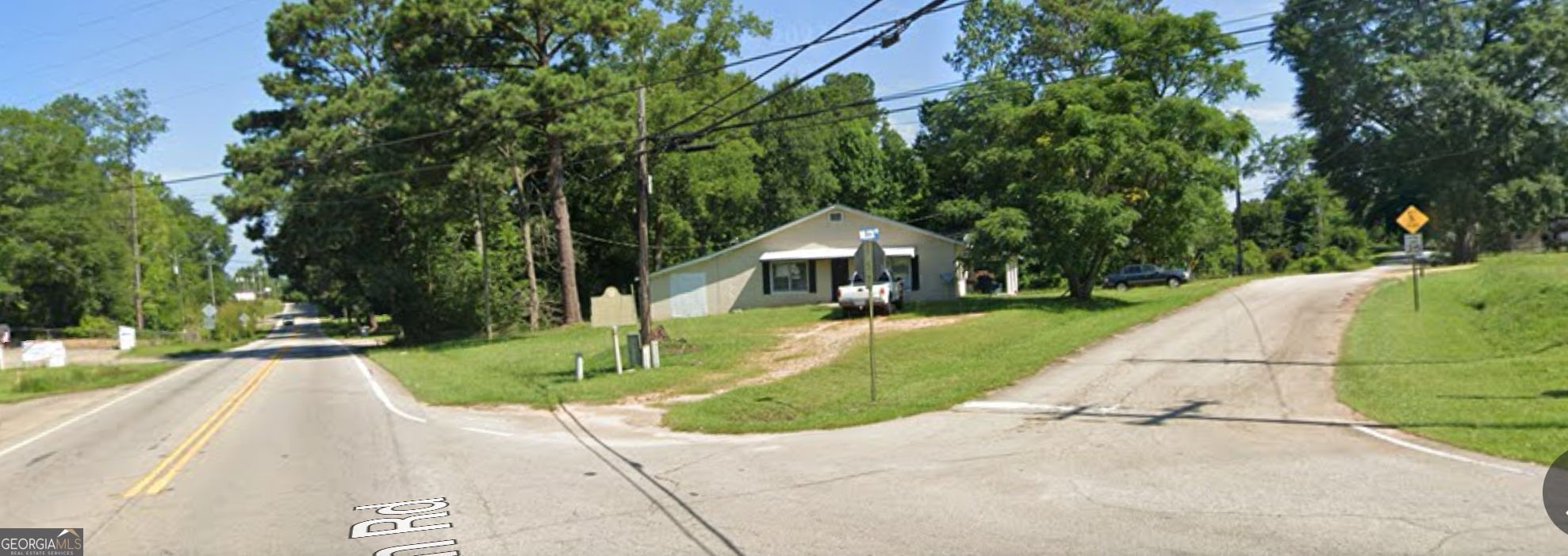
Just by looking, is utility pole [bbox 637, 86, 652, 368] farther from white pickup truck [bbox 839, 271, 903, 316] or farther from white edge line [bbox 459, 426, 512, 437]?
white pickup truck [bbox 839, 271, 903, 316]

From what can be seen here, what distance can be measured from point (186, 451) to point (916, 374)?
462 inches

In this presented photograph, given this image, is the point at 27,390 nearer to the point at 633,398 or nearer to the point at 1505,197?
the point at 633,398

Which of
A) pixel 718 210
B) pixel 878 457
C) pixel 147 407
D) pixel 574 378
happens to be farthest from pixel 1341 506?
pixel 718 210

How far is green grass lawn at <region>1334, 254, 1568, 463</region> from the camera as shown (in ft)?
→ 33.2

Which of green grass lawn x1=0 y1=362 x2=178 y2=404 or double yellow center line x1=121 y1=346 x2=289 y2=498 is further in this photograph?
green grass lawn x1=0 y1=362 x2=178 y2=404

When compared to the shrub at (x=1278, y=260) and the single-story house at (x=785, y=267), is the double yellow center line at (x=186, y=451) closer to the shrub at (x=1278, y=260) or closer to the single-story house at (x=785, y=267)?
the single-story house at (x=785, y=267)

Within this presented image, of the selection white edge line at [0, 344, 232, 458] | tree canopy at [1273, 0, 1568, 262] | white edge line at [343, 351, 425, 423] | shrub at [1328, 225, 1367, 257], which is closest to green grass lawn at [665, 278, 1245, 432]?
white edge line at [343, 351, 425, 423]

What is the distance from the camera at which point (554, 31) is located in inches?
1507

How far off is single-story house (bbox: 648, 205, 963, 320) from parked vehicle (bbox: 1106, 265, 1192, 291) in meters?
13.1

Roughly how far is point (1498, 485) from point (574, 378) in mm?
17683

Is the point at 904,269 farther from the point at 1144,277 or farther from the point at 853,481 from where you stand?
the point at 853,481

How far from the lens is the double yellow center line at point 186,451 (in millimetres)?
10297

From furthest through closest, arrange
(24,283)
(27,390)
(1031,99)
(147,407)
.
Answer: (24,283) → (1031,99) → (27,390) → (147,407)

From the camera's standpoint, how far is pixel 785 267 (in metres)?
44.7
